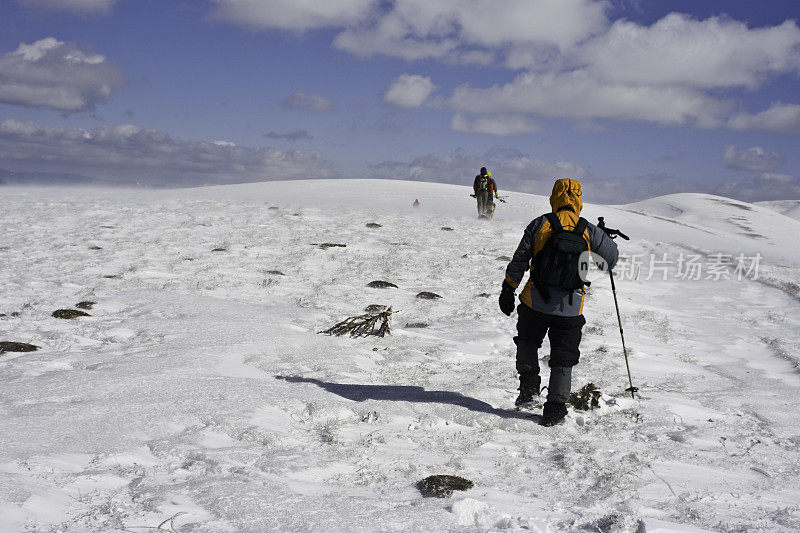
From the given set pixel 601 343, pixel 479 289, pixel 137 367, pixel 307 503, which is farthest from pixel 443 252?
pixel 307 503

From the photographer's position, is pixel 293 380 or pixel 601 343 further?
pixel 601 343

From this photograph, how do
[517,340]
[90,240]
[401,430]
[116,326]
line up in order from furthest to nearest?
[90,240] → [116,326] → [517,340] → [401,430]

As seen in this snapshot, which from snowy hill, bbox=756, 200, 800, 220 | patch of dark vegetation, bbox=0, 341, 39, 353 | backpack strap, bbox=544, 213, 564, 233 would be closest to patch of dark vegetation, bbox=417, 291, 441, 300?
backpack strap, bbox=544, 213, 564, 233

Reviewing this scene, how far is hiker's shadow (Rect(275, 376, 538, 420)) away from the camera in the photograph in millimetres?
6098

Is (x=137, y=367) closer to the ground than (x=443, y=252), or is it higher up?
closer to the ground

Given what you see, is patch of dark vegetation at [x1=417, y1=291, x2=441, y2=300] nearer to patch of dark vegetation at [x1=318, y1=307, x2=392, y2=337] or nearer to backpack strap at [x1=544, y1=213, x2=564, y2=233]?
patch of dark vegetation at [x1=318, y1=307, x2=392, y2=337]

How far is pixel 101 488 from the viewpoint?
392cm

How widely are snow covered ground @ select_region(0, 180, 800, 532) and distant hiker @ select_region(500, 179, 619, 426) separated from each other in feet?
1.83

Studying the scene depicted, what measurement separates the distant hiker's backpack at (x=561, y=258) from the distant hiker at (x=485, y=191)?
1764 centimetres

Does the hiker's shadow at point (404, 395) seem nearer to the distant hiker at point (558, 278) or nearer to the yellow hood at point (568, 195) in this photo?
the distant hiker at point (558, 278)

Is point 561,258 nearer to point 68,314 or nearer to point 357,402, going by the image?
point 357,402

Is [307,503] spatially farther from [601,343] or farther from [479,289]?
[479,289]

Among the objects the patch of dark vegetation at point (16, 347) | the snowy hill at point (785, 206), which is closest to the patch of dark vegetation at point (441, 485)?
the patch of dark vegetation at point (16, 347)

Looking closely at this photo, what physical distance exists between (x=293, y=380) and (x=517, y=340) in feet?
Result: 8.74
